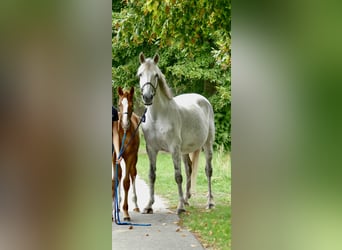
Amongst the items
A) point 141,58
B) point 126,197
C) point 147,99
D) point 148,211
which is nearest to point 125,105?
point 147,99

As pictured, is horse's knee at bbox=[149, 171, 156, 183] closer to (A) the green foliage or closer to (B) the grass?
(B) the grass

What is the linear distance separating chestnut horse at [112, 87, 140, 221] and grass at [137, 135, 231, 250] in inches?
4.6

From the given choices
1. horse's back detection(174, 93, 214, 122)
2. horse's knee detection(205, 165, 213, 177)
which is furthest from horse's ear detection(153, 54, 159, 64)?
horse's knee detection(205, 165, 213, 177)

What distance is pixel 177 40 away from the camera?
2.74 meters

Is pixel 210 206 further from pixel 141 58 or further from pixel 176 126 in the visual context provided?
pixel 141 58

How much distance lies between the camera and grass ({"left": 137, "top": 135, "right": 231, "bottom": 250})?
282cm

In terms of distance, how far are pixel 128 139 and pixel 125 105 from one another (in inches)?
9.3
